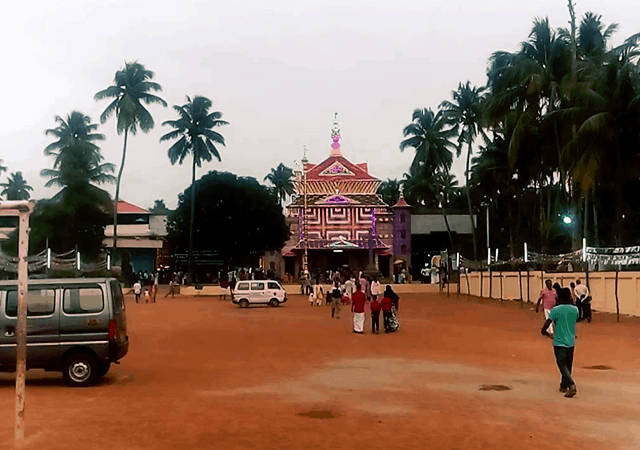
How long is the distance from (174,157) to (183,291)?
15.9 metres

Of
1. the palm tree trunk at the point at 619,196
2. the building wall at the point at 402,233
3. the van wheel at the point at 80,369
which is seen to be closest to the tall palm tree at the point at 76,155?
the building wall at the point at 402,233

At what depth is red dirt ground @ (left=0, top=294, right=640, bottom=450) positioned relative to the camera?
25.5 ft

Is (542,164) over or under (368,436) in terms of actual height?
over

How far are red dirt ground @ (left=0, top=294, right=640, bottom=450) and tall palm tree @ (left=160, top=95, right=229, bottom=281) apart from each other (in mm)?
44332

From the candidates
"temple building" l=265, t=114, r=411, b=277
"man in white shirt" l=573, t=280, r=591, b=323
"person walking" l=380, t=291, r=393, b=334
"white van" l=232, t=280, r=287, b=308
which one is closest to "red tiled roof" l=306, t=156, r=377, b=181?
"temple building" l=265, t=114, r=411, b=277

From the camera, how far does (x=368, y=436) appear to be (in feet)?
25.8

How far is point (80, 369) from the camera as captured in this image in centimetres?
1150

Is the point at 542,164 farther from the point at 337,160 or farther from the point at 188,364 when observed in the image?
the point at 188,364

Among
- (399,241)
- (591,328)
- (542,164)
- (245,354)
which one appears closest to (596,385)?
(245,354)

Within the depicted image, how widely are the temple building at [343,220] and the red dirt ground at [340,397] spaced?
167 feet

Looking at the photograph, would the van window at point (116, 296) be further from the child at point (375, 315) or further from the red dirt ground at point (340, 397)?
the child at point (375, 315)

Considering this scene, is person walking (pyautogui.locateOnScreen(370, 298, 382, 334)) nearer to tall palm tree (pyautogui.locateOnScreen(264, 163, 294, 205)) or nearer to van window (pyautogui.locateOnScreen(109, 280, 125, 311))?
van window (pyautogui.locateOnScreen(109, 280, 125, 311))

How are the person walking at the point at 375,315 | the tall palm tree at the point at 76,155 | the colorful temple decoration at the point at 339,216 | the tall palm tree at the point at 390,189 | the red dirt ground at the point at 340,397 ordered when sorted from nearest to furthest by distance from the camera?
the red dirt ground at the point at 340,397 → the person walking at the point at 375,315 → the tall palm tree at the point at 76,155 → the colorful temple decoration at the point at 339,216 → the tall palm tree at the point at 390,189

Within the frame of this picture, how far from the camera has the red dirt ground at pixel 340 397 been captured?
7.79 metres
